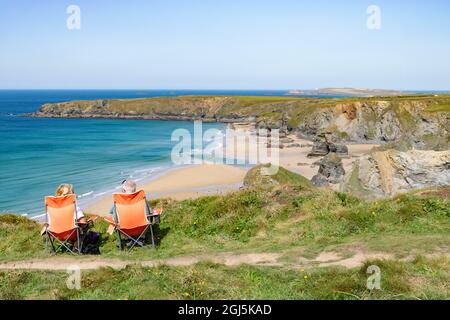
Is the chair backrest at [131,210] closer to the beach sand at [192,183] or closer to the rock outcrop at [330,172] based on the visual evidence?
the beach sand at [192,183]

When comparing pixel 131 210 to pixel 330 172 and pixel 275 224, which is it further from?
pixel 330 172

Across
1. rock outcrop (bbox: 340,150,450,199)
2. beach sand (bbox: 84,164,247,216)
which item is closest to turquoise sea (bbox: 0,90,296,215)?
beach sand (bbox: 84,164,247,216)

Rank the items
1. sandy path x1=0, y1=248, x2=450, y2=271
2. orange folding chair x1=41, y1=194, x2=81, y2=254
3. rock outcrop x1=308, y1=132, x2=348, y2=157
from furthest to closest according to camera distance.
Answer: rock outcrop x1=308, y1=132, x2=348, y2=157 → orange folding chair x1=41, y1=194, x2=81, y2=254 → sandy path x1=0, y1=248, x2=450, y2=271

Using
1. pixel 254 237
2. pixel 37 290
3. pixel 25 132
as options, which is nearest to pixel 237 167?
pixel 254 237

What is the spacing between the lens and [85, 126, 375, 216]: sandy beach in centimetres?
3288

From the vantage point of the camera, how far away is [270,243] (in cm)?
1107

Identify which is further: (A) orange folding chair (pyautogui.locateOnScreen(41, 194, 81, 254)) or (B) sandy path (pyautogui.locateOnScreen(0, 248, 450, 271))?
(A) orange folding chair (pyautogui.locateOnScreen(41, 194, 81, 254))

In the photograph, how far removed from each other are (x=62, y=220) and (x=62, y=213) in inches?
7.5

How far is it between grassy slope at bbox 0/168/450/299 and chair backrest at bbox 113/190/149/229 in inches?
30.3

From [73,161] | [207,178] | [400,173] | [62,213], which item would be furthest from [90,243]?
[73,161]

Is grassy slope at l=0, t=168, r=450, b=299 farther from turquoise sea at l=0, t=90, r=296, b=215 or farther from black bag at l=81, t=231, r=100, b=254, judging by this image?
turquoise sea at l=0, t=90, r=296, b=215

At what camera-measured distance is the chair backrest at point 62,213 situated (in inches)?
458

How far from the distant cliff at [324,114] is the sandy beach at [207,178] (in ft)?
30.6
